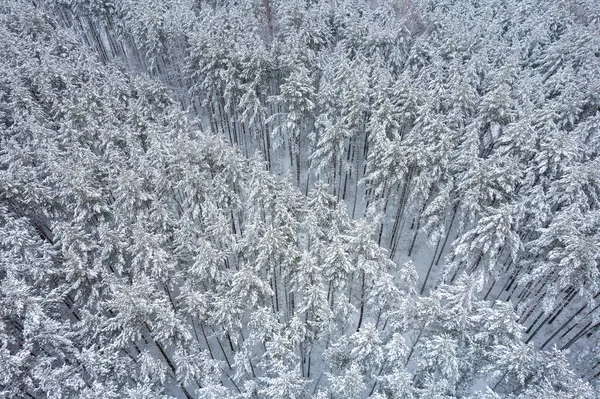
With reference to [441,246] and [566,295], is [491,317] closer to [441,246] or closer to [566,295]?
[566,295]

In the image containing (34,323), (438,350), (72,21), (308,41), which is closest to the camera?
(438,350)

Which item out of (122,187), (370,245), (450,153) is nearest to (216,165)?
(122,187)

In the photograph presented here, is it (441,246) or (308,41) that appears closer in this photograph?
(441,246)

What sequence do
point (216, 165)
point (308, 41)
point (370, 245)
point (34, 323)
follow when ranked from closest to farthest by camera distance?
point (34, 323), point (370, 245), point (216, 165), point (308, 41)

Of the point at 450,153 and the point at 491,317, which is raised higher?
the point at 450,153

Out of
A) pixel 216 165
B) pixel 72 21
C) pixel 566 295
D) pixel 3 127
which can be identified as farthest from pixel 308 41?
pixel 72 21

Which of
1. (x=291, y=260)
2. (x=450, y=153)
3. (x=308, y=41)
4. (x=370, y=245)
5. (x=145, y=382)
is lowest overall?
(x=145, y=382)
